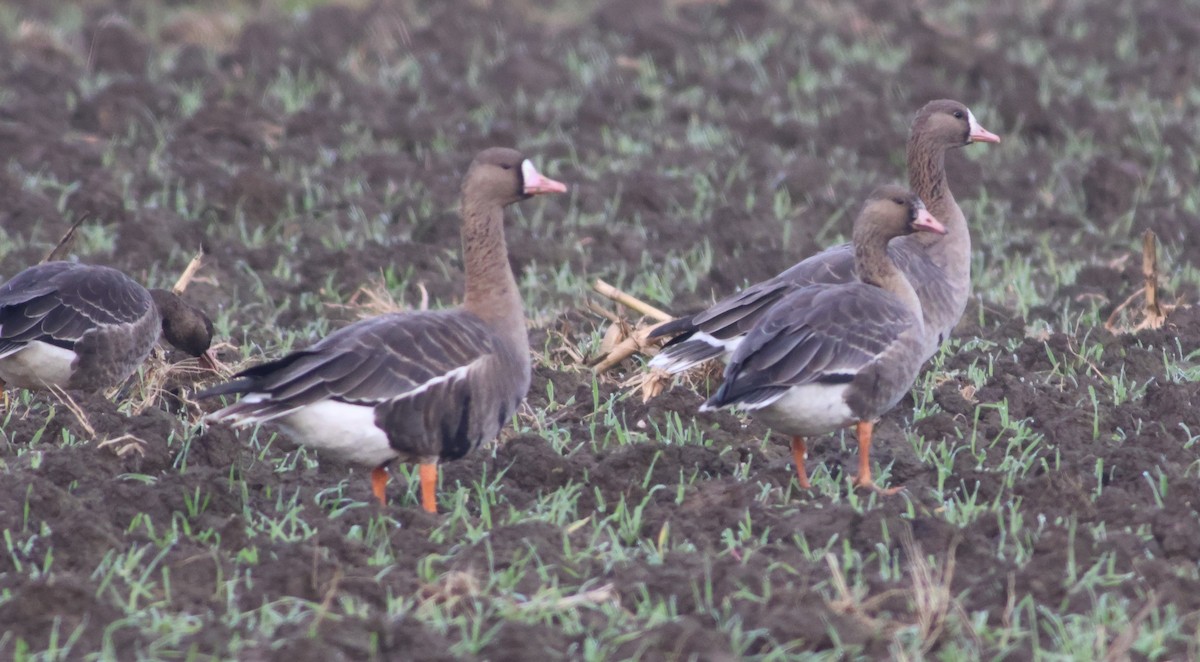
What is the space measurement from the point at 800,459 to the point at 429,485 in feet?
4.82

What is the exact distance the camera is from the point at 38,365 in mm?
7602

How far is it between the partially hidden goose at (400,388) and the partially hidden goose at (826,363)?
823mm

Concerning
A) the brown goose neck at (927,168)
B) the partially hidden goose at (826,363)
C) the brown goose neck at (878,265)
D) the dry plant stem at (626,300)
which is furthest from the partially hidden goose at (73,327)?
the brown goose neck at (927,168)

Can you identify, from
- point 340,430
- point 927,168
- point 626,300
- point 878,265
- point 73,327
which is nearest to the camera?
point 340,430

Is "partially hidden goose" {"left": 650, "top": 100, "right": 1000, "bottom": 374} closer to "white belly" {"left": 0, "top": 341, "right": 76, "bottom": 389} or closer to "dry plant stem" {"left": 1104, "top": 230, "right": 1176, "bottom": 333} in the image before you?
"dry plant stem" {"left": 1104, "top": 230, "right": 1176, "bottom": 333}

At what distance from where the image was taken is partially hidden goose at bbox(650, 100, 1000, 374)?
7.42 m

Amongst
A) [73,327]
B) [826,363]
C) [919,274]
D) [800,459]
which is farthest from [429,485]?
[919,274]

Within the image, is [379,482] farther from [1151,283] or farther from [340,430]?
[1151,283]

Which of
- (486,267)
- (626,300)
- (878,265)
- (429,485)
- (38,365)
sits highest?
(38,365)

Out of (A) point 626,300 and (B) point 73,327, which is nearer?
(B) point 73,327

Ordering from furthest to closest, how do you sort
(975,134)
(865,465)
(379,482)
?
(975,134) < (865,465) < (379,482)

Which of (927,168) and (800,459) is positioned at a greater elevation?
(927,168)

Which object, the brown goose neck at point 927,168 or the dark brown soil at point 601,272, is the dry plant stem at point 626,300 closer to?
the dark brown soil at point 601,272

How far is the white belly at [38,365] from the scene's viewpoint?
7543 mm
